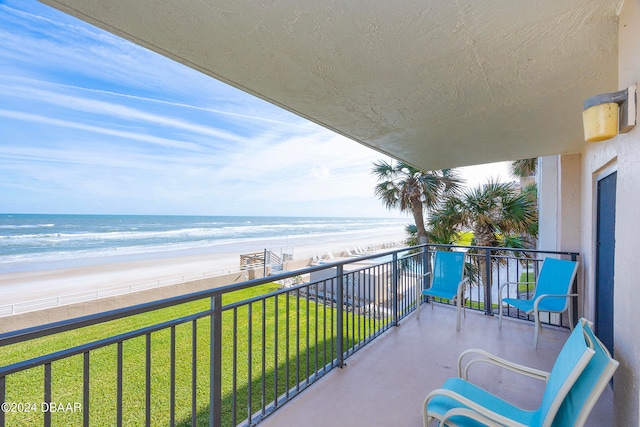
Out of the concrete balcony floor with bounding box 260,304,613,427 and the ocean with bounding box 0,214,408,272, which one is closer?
the concrete balcony floor with bounding box 260,304,613,427

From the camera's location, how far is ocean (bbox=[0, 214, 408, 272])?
14445mm

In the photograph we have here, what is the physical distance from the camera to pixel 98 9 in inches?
47.8

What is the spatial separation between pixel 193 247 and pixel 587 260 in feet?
63.2

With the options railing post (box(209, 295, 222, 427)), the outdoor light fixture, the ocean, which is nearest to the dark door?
the outdoor light fixture

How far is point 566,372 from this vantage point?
1282 millimetres

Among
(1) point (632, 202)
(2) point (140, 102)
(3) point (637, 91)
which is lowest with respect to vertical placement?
(1) point (632, 202)

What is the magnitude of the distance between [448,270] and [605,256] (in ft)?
6.15

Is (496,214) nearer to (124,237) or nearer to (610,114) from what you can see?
(610,114)

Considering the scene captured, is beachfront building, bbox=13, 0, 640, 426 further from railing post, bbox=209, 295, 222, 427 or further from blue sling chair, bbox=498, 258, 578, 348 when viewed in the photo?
railing post, bbox=209, 295, 222, 427

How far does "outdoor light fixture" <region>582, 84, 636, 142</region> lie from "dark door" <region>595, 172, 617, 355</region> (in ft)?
4.23

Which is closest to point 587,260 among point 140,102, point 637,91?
point 637,91

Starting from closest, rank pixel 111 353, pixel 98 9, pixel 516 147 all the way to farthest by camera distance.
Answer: pixel 98 9, pixel 516 147, pixel 111 353

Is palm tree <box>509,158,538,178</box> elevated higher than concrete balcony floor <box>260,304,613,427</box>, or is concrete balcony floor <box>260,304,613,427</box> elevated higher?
palm tree <box>509,158,538,178</box>

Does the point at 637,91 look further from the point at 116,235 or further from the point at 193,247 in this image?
the point at 116,235
